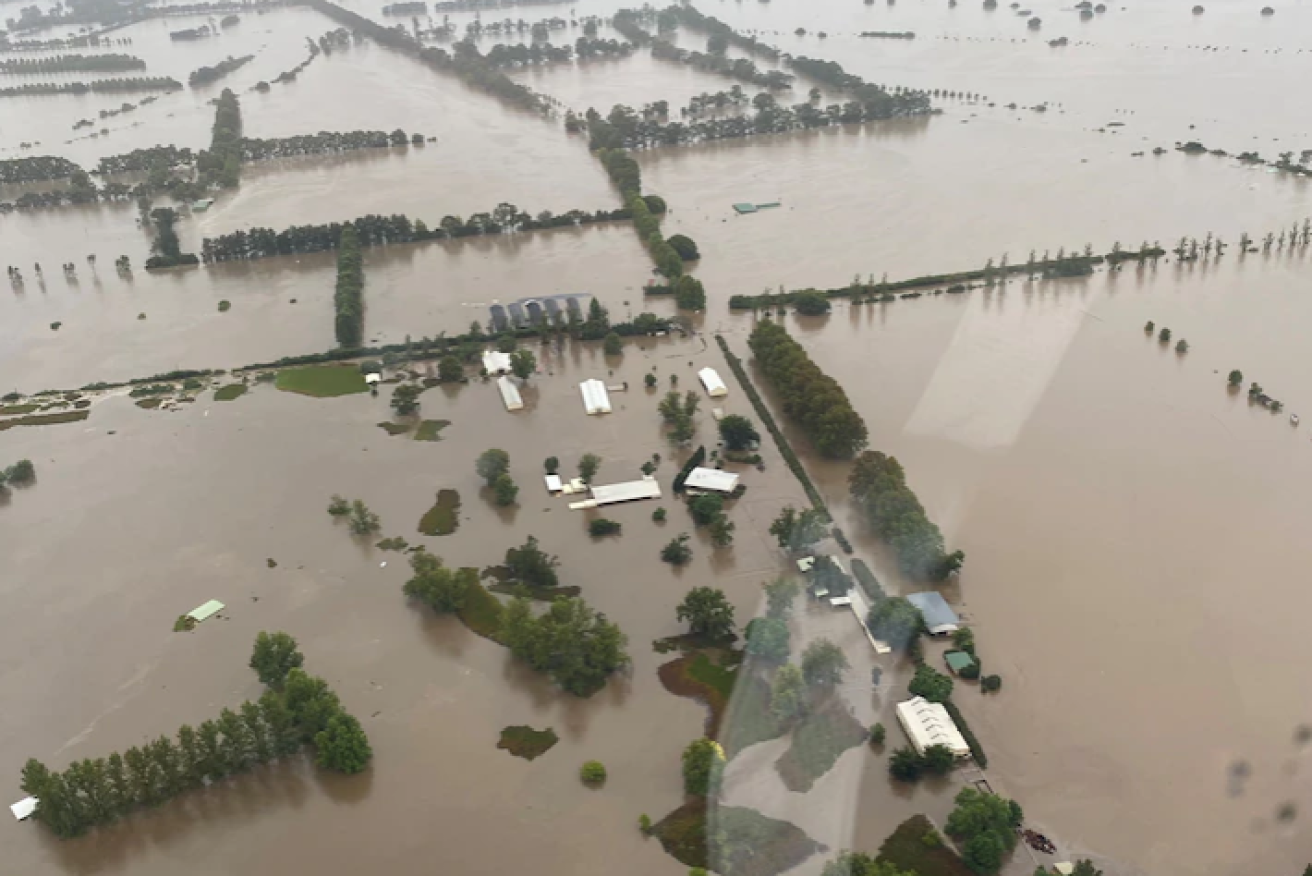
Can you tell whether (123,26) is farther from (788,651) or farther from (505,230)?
(788,651)

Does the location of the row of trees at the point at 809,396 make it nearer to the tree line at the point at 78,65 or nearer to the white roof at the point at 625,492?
the white roof at the point at 625,492

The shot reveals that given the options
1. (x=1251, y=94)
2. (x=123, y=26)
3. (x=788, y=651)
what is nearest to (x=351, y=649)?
(x=788, y=651)

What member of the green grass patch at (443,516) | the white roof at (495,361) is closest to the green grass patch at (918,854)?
the green grass patch at (443,516)

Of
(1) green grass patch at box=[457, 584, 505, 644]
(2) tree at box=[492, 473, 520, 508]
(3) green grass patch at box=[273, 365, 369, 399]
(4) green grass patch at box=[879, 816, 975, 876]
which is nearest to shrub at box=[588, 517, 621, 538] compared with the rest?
(2) tree at box=[492, 473, 520, 508]

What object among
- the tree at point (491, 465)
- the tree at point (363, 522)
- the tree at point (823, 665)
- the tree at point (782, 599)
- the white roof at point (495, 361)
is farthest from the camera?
the white roof at point (495, 361)

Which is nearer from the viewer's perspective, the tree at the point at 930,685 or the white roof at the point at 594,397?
the tree at the point at 930,685

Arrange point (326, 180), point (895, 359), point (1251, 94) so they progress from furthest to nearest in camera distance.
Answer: point (1251, 94) < point (326, 180) < point (895, 359)

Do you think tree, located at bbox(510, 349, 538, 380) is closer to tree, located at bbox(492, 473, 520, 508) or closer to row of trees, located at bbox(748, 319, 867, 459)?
tree, located at bbox(492, 473, 520, 508)
